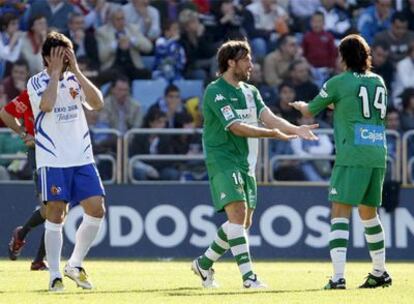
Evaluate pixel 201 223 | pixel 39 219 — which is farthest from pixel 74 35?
pixel 39 219

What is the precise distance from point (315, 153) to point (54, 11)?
18.6 ft

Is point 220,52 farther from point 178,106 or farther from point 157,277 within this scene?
point 178,106


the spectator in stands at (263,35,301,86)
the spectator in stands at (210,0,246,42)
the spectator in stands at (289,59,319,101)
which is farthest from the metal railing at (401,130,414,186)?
the spectator in stands at (210,0,246,42)

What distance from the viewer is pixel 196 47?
76.4 ft

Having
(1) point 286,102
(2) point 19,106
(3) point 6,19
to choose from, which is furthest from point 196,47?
(2) point 19,106

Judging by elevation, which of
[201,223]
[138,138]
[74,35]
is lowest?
[201,223]

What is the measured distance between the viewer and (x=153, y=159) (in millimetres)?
20594

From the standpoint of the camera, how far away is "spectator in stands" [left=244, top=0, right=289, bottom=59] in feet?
77.6

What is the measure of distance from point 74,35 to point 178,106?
8.60 ft

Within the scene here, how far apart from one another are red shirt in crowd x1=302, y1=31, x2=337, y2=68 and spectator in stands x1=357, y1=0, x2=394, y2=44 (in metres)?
0.89

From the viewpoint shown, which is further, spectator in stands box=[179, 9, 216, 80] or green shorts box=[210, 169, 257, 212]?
spectator in stands box=[179, 9, 216, 80]

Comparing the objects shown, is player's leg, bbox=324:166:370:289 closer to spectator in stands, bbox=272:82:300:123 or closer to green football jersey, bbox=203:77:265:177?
green football jersey, bbox=203:77:265:177

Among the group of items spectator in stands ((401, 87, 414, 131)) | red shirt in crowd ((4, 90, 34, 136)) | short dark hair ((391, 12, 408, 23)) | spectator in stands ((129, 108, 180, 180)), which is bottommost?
spectator in stands ((129, 108, 180, 180))

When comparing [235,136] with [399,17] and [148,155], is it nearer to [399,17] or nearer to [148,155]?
[148,155]
